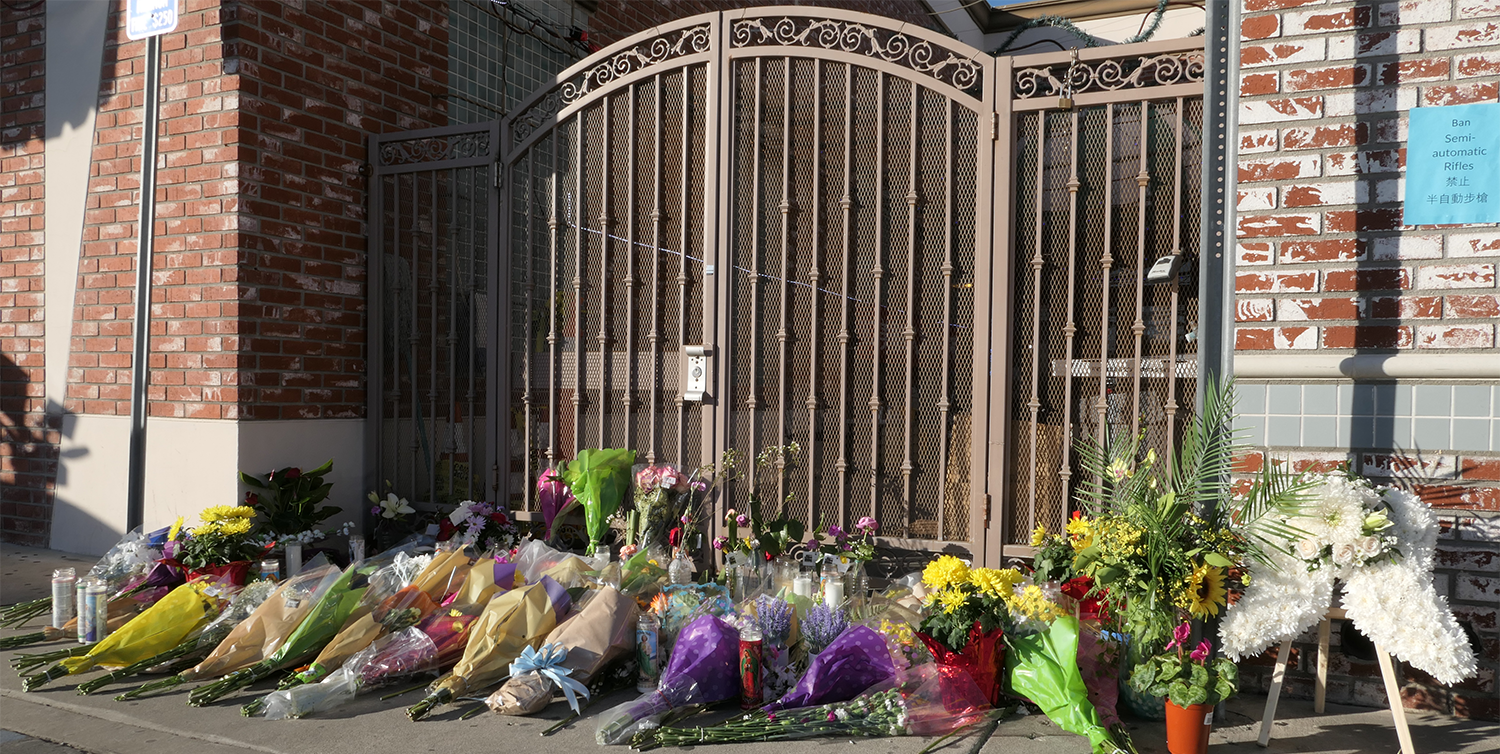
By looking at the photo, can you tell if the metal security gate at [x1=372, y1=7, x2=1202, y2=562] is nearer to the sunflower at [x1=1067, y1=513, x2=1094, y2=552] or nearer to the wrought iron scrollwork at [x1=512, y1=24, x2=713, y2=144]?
the wrought iron scrollwork at [x1=512, y1=24, x2=713, y2=144]

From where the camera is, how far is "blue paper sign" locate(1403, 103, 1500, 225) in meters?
3.45

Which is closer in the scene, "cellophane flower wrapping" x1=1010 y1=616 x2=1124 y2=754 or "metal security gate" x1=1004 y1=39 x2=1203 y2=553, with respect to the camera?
"cellophane flower wrapping" x1=1010 y1=616 x2=1124 y2=754

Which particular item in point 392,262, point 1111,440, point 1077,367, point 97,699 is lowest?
point 97,699

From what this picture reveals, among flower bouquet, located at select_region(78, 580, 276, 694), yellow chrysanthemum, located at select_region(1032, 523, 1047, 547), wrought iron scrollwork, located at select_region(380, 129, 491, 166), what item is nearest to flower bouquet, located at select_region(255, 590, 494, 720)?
flower bouquet, located at select_region(78, 580, 276, 694)

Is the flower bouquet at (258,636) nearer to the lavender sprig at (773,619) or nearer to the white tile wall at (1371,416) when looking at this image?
the lavender sprig at (773,619)

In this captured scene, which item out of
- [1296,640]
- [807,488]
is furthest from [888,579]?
[1296,640]

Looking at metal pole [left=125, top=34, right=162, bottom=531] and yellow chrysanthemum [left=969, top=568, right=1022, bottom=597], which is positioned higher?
metal pole [left=125, top=34, right=162, bottom=531]

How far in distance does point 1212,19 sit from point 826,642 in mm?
2595

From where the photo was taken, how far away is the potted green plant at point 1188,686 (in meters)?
3.12

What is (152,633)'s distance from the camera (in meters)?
4.13

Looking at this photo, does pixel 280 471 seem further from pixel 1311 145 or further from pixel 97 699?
pixel 1311 145

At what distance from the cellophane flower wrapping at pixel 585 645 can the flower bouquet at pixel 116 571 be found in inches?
88.6

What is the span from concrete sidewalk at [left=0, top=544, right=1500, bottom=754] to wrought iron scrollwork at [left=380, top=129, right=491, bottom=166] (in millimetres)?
3196

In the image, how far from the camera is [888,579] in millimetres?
4863
